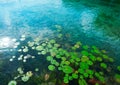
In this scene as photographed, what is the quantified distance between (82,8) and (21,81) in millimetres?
6238

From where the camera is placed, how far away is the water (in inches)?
247

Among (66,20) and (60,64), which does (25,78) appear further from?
(66,20)

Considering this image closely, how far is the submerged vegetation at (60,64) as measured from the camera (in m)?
4.35

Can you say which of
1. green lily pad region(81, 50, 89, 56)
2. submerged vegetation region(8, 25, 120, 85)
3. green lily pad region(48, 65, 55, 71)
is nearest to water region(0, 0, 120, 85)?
submerged vegetation region(8, 25, 120, 85)

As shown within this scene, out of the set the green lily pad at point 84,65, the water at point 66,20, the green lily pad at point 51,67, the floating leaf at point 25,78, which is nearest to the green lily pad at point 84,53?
the green lily pad at point 84,65

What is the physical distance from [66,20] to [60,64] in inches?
137

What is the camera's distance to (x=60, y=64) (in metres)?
4.82

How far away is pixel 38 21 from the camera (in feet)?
25.1

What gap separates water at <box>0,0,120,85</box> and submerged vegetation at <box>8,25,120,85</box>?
408 millimetres

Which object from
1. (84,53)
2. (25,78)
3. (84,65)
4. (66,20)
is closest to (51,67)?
(25,78)

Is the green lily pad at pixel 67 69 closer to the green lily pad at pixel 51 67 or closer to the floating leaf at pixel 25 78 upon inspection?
the green lily pad at pixel 51 67

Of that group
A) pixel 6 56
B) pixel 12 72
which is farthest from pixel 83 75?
pixel 6 56

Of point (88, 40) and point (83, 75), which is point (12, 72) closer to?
point (83, 75)

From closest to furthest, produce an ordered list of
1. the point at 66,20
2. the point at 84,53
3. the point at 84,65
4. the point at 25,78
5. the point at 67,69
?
the point at 25,78, the point at 67,69, the point at 84,65, the point at 84,53, the point at 66,20
